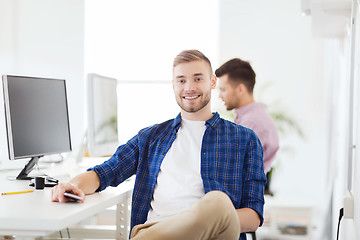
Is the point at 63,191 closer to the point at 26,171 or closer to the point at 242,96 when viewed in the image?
the point at 26,171

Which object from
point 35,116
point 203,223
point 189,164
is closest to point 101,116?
point 35,116

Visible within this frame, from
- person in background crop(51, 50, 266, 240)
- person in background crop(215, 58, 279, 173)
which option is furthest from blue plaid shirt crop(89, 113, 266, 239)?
person in background crop(215, 58, 279, 173)

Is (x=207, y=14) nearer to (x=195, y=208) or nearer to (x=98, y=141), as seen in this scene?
(x=98, y=141)

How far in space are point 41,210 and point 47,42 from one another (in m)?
3.72

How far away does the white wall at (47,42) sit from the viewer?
4.89 meters

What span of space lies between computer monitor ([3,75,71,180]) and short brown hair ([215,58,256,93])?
988 millimetres

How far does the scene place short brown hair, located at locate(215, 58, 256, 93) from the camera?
293 centimetres

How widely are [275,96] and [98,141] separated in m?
2.30

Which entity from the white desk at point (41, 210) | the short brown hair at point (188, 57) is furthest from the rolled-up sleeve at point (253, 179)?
the white desk at point (41, 210)

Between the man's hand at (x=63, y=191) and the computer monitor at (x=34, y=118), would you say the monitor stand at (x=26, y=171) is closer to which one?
the computer monitor at (x=34, y=118)

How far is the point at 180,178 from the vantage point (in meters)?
1.92

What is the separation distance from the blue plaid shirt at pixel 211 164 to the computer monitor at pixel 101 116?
2.45 ft

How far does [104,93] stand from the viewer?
2895 mm

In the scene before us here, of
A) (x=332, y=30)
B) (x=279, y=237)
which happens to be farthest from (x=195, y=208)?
(x=279, y=237)
